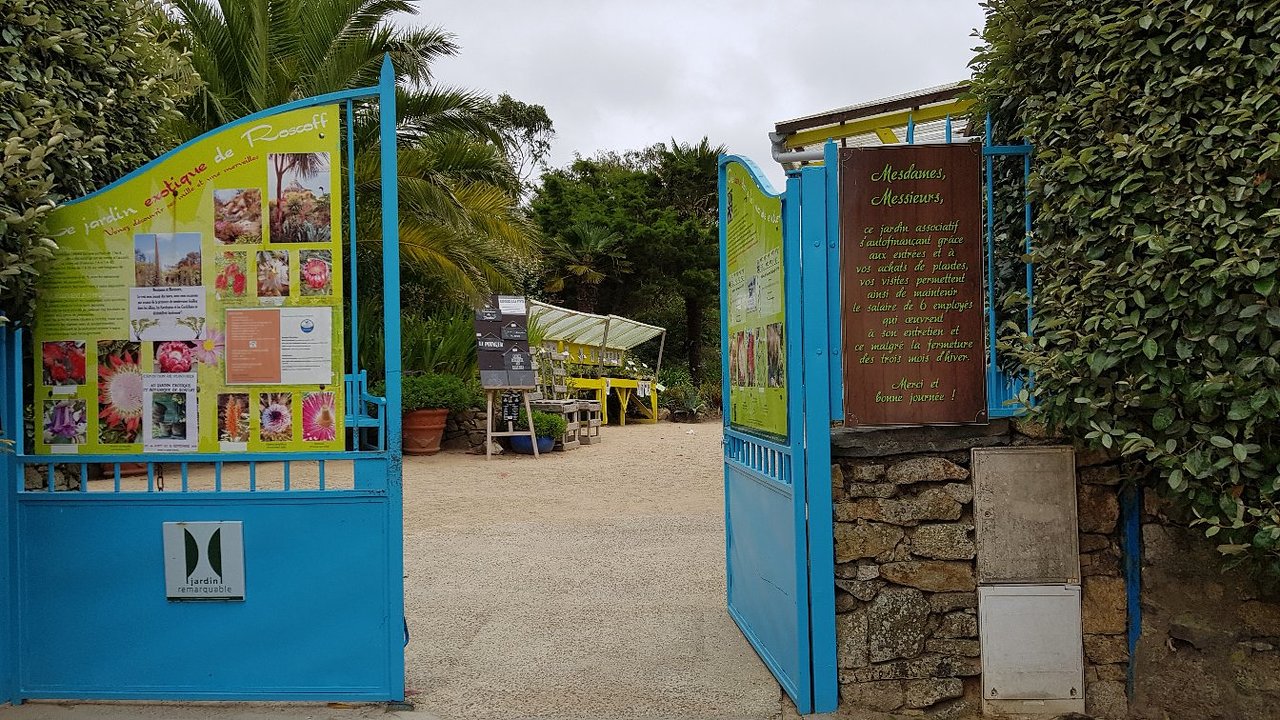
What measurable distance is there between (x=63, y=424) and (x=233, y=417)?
704 millimetres

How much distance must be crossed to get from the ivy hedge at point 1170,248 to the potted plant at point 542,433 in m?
10.8

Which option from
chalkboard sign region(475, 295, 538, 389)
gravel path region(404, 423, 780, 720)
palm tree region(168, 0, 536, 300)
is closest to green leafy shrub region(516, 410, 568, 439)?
chalkboard sign region(475, 295, 538, 389)

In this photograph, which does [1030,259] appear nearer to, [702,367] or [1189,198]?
[1189,198]

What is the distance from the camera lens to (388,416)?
143 inches

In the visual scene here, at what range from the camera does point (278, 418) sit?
3.64 metres

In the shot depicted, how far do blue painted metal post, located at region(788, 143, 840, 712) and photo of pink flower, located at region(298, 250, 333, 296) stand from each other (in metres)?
1.84

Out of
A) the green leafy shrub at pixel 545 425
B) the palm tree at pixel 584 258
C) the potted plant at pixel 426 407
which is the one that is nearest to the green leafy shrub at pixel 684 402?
the palm tree at pixel 584 258

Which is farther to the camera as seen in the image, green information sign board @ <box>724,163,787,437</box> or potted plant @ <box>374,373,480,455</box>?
potted plant @ <box>374,373,480,455</box>

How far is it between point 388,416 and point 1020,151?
2.67 m

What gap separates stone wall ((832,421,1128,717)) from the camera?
3.60 m

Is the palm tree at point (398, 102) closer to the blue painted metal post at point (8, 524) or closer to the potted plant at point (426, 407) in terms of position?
the potted plant at point (426, 407)

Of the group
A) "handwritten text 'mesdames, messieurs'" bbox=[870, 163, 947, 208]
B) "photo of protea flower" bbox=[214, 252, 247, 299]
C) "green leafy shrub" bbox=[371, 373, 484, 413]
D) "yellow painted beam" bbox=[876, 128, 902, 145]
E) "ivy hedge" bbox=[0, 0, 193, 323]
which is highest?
"yellow painted beam" bbox=[876, 128, 902, 145]

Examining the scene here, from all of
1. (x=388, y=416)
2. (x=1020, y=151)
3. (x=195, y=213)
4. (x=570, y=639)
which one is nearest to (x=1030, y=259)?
(x=1020, y=151)

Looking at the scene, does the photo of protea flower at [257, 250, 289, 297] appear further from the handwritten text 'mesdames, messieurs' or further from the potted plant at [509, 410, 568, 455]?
the potted plant at [509, 410, 568, 455]
